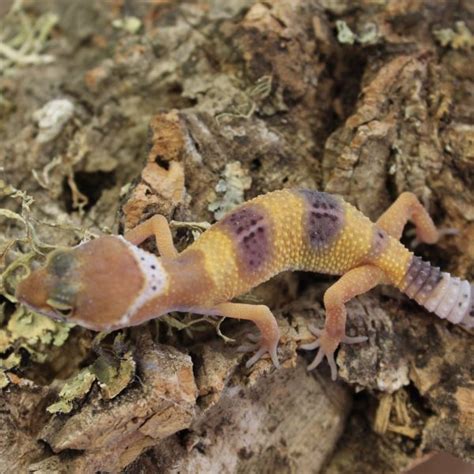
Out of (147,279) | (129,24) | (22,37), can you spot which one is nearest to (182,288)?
(147,279)

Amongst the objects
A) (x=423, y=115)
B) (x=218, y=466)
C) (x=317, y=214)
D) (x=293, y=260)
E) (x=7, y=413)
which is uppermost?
(x=423, y=115)

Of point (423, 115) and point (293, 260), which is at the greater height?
point (423, 115)

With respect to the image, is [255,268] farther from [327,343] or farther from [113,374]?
A: [113,374]

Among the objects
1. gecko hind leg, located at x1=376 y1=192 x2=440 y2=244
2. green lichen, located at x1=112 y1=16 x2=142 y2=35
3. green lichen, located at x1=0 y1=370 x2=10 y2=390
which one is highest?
green lichen, located at x1=112 y1=16 x2=142 y2=35

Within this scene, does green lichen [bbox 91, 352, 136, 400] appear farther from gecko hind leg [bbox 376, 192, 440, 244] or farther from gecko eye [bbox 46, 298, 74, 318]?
gecko hind leg [bbox 376, 192, 440, 244]

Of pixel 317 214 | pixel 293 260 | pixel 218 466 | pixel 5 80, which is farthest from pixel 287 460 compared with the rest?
pixel 5 80

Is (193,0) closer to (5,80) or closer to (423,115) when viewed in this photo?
(5,80)

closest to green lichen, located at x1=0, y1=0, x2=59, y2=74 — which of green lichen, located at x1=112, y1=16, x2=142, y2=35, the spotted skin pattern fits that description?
green lichen, located at x1=112, y1=16, x2=142, y2=35

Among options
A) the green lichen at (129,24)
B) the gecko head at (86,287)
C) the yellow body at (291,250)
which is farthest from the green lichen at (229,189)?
the green lichen at (129,24)
